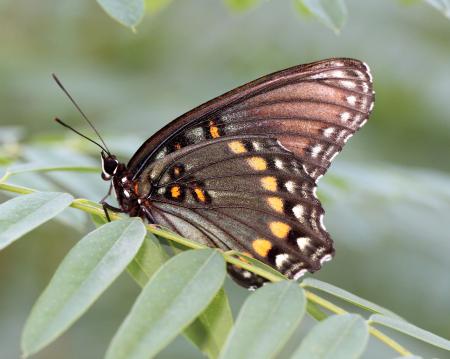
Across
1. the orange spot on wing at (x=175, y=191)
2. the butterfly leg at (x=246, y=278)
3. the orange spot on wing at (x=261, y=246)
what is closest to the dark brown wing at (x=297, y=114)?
the orange spot on wing at (x=175, y=191)

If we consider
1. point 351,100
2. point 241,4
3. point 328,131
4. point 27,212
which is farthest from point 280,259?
point 241,4

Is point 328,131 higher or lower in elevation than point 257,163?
higher

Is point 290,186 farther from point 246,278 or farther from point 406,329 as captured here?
point 406,329

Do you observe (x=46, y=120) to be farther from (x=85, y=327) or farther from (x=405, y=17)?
(x=405, y=17)

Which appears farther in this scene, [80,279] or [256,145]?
[256,145]

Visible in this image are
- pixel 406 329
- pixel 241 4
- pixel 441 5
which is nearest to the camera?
pixel 406 329
